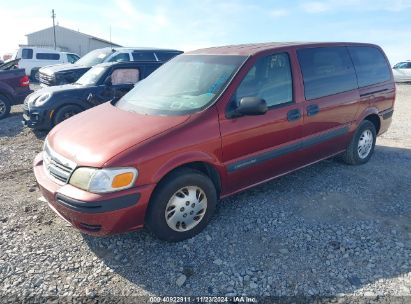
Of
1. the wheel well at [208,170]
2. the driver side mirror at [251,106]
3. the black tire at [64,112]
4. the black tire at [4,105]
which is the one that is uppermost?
the driver side mirror at [251,106]

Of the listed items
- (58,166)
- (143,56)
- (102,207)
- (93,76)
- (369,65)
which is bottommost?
(102,207)

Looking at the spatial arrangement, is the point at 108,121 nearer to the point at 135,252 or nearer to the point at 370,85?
the point at 135,252

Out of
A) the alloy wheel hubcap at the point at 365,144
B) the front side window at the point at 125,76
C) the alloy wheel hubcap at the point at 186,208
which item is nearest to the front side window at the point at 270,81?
the alloy wheel hubcap at the point at 186,208

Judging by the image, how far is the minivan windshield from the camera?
3400 mm

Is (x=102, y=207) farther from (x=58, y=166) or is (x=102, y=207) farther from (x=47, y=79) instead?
(x=47, y=79)

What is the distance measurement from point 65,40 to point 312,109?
44445 millimetres

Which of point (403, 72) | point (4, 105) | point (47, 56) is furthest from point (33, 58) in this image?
point (403, 72)

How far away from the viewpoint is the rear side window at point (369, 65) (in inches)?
189

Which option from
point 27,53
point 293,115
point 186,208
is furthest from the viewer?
point 27,53

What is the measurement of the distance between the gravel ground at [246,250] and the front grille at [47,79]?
6.61 m

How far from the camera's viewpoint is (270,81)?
3.72 m

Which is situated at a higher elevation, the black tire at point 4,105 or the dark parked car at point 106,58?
the dark parked car at point 106,58

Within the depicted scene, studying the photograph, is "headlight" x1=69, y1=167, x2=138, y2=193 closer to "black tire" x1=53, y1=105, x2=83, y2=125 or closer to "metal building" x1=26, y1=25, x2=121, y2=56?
"black tire" x1=53, y1=105, x2=83, y2=125

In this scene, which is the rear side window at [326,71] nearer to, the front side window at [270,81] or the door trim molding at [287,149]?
the front side window at [270,81]
